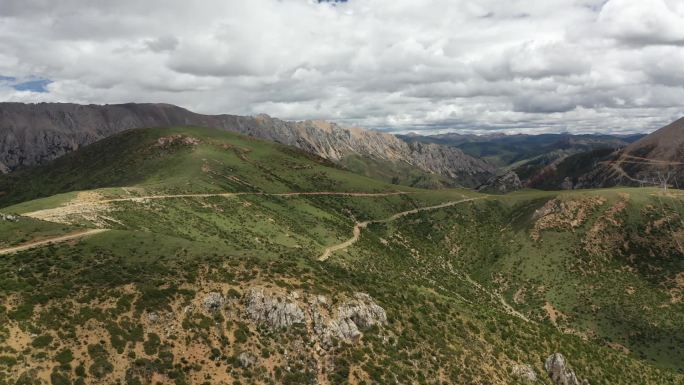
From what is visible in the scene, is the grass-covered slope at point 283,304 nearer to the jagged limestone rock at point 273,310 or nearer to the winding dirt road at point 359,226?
the jagged limestone rock at point 273,310

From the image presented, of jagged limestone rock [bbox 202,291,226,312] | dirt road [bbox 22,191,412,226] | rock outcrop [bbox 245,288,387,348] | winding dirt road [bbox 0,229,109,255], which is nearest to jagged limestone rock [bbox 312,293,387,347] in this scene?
rock outcrop [bbox 245,288,387,348]

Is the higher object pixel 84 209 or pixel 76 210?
pixel 76 210

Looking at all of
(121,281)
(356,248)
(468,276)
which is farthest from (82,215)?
(468,276)

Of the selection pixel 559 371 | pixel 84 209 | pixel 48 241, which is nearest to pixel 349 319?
pixel 559 371

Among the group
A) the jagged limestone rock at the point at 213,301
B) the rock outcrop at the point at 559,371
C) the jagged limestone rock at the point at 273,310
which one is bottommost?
the rock outcrop at the point at 559,371

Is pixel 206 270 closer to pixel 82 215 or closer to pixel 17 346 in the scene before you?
pixel 17 346

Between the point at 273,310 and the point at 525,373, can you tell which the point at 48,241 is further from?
the point at 525,373

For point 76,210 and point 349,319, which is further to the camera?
point 76,210

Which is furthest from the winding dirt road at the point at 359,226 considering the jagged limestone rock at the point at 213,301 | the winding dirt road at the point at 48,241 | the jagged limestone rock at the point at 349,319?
the jagged limestone rock at the point at 213,301
